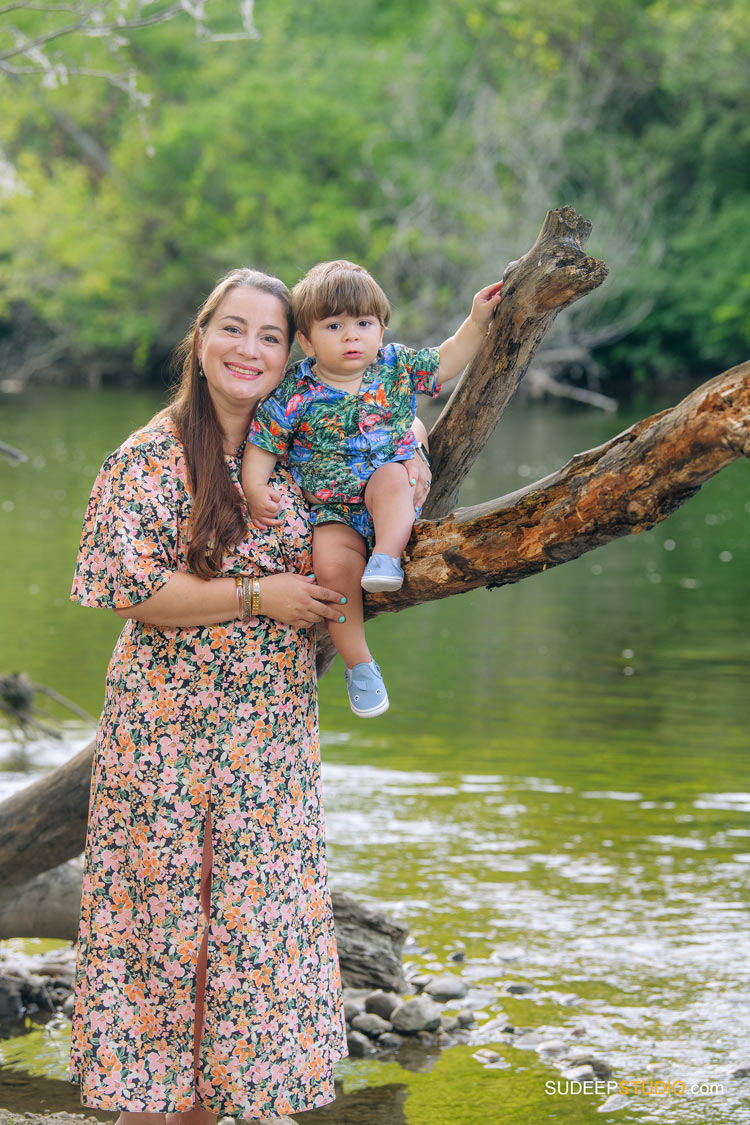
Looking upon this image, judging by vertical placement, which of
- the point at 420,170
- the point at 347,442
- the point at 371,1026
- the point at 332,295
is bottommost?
the point at 371,1026

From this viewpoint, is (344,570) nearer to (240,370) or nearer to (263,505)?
(263,505)

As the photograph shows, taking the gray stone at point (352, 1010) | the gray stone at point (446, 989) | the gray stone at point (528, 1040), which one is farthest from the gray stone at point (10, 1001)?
the gray stone at point (528, 1040)

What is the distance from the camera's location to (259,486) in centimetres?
315

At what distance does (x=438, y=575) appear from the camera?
3367mm

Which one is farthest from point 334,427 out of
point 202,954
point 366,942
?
point 366,942

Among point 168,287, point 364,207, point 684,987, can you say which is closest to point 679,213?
point 364,207

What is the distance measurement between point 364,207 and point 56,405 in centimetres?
1025

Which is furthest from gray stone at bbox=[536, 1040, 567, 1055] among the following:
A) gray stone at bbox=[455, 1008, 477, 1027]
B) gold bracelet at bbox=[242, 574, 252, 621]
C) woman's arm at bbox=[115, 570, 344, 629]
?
gold bracelet at bbox=[242, 574, 252, 621]

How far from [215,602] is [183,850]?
1.72 feet

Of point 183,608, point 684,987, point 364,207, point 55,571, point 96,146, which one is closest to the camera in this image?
point 183,608

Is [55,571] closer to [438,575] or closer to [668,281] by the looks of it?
[438,575]

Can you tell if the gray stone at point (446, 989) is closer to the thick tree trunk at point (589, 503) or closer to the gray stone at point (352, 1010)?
the gray stone at point (352, 1010)

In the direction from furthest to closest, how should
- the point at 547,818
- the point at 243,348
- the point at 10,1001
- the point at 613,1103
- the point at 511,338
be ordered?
the point at 547,818 → the point at 10,1001 → the point at 613,1103 → the point at 511,338 → the point at 243,348

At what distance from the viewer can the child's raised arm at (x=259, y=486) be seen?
314 cm
